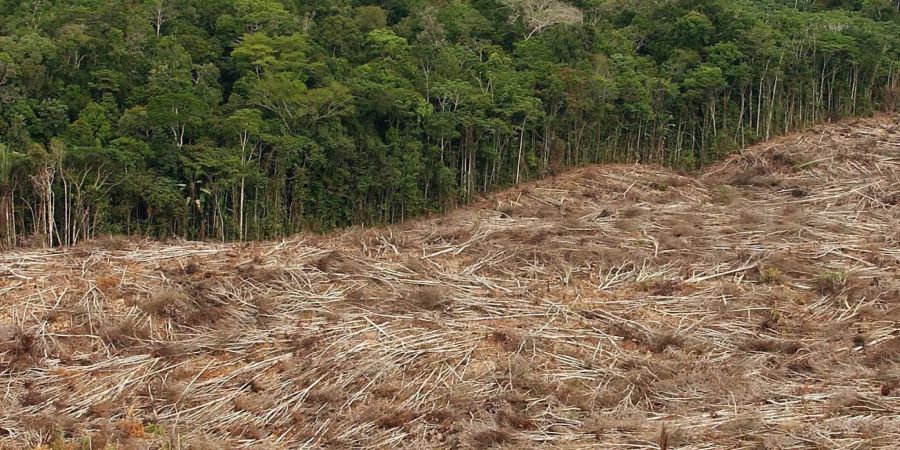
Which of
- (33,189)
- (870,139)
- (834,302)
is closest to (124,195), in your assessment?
(33,189)

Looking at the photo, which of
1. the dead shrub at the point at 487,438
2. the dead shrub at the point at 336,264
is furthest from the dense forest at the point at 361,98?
the dead shrub at the point at 487,438

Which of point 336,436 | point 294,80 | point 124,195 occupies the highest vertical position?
point 294,80

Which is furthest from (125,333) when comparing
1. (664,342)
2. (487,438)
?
(664,342)

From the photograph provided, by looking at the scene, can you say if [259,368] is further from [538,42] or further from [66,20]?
[538,42]

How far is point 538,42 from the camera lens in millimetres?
16641

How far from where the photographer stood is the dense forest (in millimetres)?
12188

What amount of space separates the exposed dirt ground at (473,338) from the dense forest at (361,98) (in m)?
2.49

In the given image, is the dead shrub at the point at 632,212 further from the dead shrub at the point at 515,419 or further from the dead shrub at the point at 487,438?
the dead shrub at the point at 487,438

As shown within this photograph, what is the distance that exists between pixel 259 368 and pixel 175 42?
28.0 feet

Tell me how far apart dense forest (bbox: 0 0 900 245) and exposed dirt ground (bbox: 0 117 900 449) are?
2.49m

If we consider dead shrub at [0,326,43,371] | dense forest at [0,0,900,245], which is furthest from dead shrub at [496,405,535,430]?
dense forest at [0,0,900,245]

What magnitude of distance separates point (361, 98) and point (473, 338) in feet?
23.4

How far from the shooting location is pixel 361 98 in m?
13.8

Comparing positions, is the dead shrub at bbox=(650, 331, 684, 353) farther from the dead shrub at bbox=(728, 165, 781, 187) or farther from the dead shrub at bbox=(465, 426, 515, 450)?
the dead shrub at bbox=(728, 165, 781, 187)
